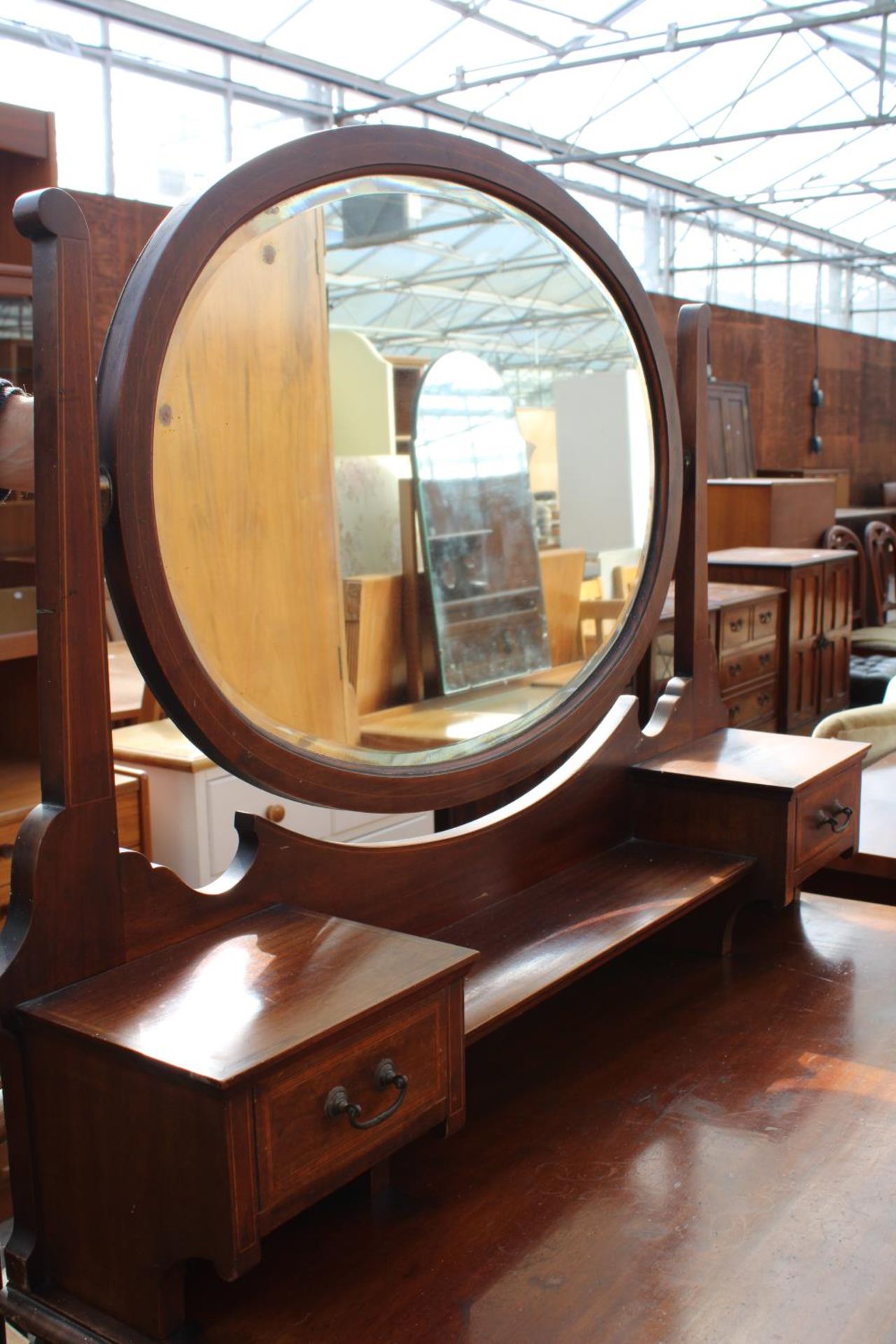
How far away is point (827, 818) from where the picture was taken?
1.60 meters

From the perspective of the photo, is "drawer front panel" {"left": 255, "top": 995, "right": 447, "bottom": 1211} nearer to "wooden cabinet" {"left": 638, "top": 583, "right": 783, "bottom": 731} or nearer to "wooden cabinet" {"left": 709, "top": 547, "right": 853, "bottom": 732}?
"wooden cabinet" {"left": 638, "top": 583, "right": 783, "bottom": 731}

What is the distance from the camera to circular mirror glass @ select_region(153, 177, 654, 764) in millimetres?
1168

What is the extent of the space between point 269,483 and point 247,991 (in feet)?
1.84

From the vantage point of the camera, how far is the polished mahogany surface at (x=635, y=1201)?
93 centimetres

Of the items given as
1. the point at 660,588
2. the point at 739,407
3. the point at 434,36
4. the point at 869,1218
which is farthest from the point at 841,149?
the point at 869,1218

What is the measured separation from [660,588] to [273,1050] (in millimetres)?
979

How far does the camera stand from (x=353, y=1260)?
3.28 feet

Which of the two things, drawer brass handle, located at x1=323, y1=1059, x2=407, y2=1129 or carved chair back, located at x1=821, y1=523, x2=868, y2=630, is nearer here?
drawer brass handle, located at x1=323, y1=1059, x2=407, y2=1129

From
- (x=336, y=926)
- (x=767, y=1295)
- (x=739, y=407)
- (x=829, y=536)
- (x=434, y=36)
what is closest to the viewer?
(x=767, y=1295)

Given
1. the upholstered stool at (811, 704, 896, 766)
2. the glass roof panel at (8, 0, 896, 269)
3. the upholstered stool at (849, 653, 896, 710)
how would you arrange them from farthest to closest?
the glass roof panel at (8, 0, 896, 269) → the upholstered stool at (849, 653, 896, 710) → the upholstered stool at (811, 704, 896, 766)

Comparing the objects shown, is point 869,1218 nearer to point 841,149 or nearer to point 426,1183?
point 426,1183

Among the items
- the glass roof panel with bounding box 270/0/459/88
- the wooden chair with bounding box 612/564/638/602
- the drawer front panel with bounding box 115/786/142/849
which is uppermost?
the glass roof panel with bounding box 270/0/459/88

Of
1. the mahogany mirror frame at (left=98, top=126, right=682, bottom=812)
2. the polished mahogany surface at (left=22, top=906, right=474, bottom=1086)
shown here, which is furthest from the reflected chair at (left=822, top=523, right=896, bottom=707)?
the polished mahogany surface at (left=22, top=906, right=474, bottom=1086)

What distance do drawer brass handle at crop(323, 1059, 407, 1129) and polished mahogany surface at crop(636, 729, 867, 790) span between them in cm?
73
